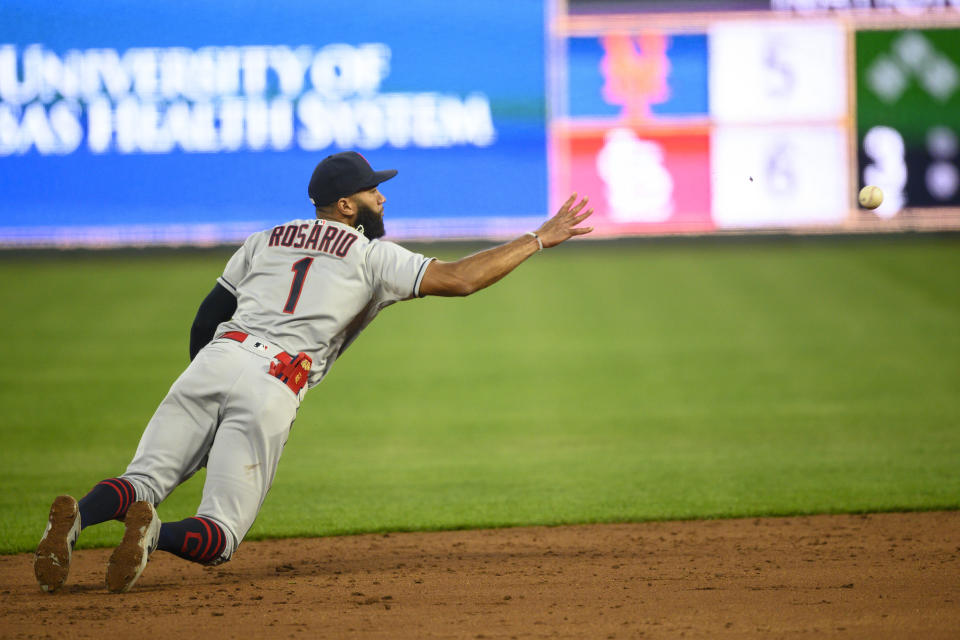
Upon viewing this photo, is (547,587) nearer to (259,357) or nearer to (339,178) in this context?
(259,357)

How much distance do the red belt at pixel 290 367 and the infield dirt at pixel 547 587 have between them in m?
0.81

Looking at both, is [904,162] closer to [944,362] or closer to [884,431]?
[944,362]

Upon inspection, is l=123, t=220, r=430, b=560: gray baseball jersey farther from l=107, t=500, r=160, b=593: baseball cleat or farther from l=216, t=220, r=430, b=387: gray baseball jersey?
l=107, t=500, r=160, b=593: baseball cleat

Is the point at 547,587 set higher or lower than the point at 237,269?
lower

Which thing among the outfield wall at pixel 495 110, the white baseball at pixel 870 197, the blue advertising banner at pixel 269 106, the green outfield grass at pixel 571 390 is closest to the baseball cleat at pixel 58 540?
the green outfield grass at pixel 571 390

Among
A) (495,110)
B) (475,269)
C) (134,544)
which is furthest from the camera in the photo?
(495,110)

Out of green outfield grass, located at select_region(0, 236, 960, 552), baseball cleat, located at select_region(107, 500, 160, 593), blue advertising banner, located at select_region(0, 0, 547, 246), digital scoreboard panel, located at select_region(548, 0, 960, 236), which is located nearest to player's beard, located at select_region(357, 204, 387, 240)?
baseball cleat, located at select_region(107, 500, 160, 593)

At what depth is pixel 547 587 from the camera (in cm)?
448

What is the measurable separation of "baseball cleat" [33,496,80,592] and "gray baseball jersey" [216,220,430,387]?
2.94 feet

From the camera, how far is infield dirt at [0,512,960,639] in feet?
12.8

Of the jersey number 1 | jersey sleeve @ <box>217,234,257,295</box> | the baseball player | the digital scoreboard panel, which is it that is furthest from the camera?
the digital scoreboard panel

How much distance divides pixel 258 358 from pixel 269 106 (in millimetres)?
9885

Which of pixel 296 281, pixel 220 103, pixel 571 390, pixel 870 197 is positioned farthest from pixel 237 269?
pixel 220 103

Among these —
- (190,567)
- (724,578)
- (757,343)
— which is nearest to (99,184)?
(757,343)
